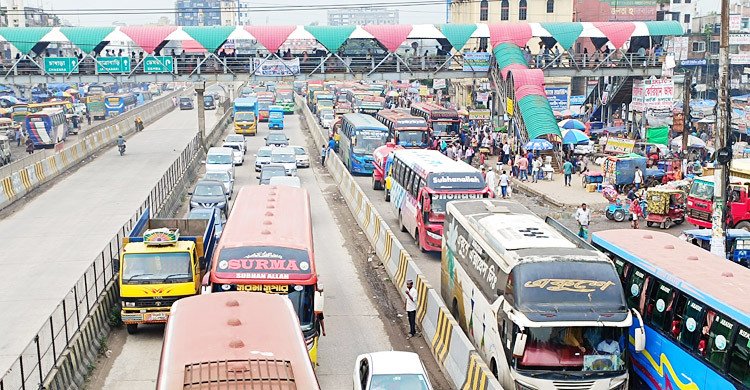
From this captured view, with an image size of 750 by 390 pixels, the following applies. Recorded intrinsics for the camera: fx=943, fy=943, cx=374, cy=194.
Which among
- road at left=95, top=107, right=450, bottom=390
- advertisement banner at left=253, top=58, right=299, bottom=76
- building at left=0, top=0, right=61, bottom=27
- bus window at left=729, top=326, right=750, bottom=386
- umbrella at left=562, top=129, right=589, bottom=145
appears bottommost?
road at left=95, top=107, right=450, bottom=390

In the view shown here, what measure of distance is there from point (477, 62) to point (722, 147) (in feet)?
124

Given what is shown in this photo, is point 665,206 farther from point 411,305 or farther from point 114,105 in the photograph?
point 114,105

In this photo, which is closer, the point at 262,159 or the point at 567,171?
the point at 567,171

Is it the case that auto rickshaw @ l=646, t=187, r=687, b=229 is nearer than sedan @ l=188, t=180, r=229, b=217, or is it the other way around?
auto rickshaw @ l=646, t=187, r=687, b=229

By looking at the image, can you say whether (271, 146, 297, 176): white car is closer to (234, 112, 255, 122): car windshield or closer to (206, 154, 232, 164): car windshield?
(206, 154, 232, 164): car windshield

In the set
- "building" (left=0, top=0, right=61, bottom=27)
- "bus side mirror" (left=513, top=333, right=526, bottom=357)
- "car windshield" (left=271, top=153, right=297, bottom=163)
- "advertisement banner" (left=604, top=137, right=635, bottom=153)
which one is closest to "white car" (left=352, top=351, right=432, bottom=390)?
"bus side mirror" (left=513, top=333, right=526, bottom=357)

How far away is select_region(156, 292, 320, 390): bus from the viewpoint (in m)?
10.7

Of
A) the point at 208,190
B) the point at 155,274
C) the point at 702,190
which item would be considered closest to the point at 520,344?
the point at 155,274

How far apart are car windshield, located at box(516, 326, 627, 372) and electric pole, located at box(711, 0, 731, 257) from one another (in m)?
7.21

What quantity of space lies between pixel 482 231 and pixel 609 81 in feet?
166

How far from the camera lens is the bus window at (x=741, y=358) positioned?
1223 cm

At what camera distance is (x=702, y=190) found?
30.2m

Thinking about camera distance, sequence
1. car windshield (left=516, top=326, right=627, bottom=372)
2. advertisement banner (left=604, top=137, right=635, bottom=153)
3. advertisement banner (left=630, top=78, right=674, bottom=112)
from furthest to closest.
Answer: advertisement banner (left=604, top=137, right=635, bottom=153), advertisement banner (left=630, top=78, right=674, bottom=112), car windshield (left=516, top=326, right=627, bottom=372)

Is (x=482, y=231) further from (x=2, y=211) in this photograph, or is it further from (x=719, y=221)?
(x=2, y=211)
